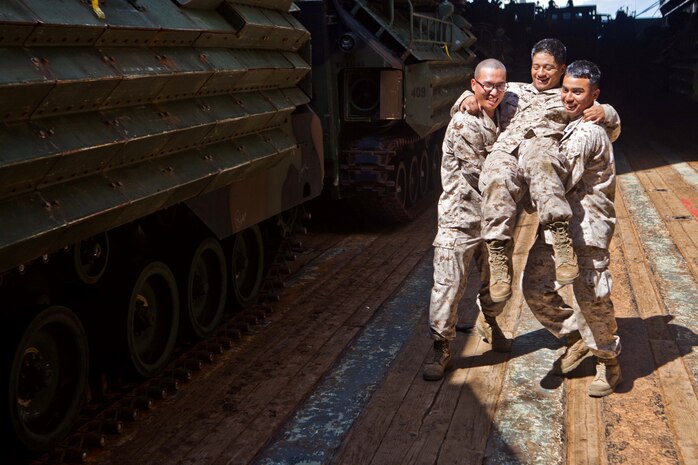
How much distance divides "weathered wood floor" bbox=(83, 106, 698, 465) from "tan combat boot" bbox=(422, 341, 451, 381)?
2.7 inches

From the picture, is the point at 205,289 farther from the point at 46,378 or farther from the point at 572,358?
the point at 572,358

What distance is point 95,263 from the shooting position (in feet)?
19.2

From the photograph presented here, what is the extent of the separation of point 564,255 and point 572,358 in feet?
3.50

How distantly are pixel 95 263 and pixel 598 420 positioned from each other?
3.10 m

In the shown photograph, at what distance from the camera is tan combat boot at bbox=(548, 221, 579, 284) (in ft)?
17.7

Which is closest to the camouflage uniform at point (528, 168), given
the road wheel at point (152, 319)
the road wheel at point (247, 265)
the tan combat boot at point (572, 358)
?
the tan combat boot at point (572, 358)

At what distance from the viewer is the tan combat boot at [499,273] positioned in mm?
5551

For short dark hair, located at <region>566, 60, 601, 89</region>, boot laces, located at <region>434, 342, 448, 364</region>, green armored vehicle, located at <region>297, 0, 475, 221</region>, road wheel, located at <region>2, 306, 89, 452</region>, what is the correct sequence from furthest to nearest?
green armored vehicle, located at <region>297, 0, 475, 221</region> → boot laces, located at <region>434, 342, 448, 364</region> → short dark hair, located at <region>566, 60, 601, 89</region> → road wheel, located at <region>2, 306, 89, 452</region>

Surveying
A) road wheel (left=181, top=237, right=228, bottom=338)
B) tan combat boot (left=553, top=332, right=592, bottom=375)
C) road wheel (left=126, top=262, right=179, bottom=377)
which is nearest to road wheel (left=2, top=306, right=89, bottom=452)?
road wheel (left=126, top=262, right=179, bottom=377)

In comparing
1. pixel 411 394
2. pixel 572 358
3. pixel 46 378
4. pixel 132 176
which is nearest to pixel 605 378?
pixel 572 358

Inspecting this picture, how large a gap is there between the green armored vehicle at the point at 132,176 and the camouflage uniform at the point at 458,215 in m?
1.51

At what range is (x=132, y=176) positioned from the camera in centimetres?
536

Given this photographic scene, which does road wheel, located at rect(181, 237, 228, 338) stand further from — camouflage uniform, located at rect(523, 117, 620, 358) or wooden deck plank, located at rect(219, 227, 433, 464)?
camouflage uniform, located at rect(523, 117, 620, 358)

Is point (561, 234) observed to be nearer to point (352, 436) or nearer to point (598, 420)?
point (598, 420)
